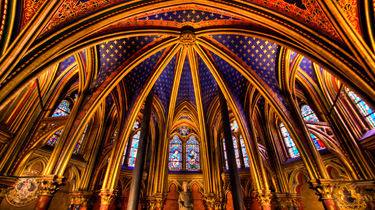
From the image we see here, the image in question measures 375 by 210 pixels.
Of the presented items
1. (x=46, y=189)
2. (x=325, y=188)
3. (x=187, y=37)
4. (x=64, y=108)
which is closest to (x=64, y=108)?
(x=64, y=108)

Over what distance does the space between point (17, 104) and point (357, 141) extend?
1489 cm

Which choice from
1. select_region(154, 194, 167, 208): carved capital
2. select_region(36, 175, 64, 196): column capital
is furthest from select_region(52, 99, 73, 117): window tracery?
select_region(154, 194, 167, 208): carved capital

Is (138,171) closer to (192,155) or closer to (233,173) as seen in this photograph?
(233,173)

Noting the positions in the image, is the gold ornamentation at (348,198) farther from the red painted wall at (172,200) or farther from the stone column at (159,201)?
the red painted wall at (172,200)

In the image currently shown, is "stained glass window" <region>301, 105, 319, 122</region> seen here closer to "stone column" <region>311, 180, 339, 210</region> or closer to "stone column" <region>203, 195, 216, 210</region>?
"stone column" <region>311, 180, 339, 210</region>

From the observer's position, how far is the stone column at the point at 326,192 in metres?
6.34

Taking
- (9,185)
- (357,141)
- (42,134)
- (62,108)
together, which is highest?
(62,108)

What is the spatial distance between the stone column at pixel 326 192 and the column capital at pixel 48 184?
9.39 meters

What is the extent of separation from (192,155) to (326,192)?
441 inches

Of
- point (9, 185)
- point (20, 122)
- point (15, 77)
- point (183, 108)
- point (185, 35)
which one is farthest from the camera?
point (183, 108)

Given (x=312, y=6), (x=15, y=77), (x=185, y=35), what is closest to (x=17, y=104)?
(x=15, y=77)

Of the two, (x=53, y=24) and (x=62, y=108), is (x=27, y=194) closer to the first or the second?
(x=62, y=108)

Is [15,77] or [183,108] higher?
[183,108]

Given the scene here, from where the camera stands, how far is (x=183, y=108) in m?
15.0
